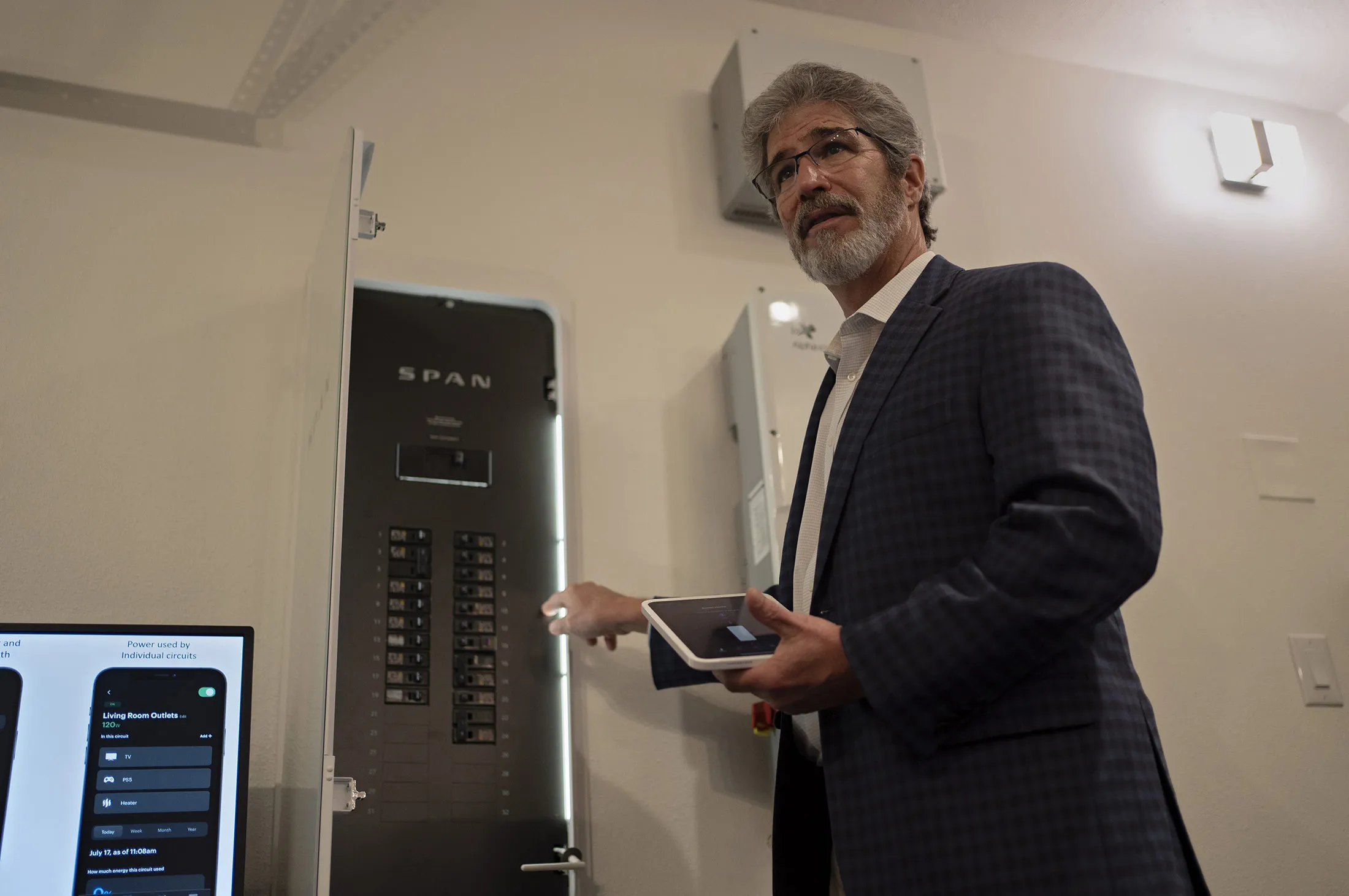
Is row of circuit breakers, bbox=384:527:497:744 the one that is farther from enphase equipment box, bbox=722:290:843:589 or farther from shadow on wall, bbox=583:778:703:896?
enphase equipment box, bbox=722:290:843:589

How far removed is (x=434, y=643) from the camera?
1714 millimetres

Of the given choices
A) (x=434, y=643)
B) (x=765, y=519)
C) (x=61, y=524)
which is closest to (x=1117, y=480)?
(x=765, y=519)

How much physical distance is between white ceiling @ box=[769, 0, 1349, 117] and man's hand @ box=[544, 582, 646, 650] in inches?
65.0

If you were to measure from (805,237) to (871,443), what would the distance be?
438mm

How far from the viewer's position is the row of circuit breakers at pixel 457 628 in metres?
1.68

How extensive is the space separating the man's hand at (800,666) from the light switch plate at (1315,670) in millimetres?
1569

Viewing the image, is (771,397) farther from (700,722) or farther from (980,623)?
(980,623)

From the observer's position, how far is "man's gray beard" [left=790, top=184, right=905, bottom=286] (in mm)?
1478

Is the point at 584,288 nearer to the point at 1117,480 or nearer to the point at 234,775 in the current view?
the point at 234,775

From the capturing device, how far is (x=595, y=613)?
5.50 feet

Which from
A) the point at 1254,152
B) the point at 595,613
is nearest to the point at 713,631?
the point at 595,613

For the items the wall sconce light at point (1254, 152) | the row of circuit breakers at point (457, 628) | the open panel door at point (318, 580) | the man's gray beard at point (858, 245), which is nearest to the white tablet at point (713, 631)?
the open panel door at point (318, 580)

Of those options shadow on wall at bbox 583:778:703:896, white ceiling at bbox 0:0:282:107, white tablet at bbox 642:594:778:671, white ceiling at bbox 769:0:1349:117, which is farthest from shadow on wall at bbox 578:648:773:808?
white ceiling at bbox 769:0:1349:117

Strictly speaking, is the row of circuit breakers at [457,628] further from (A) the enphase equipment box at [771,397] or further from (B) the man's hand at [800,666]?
(B) the man's hand at [800,666]
